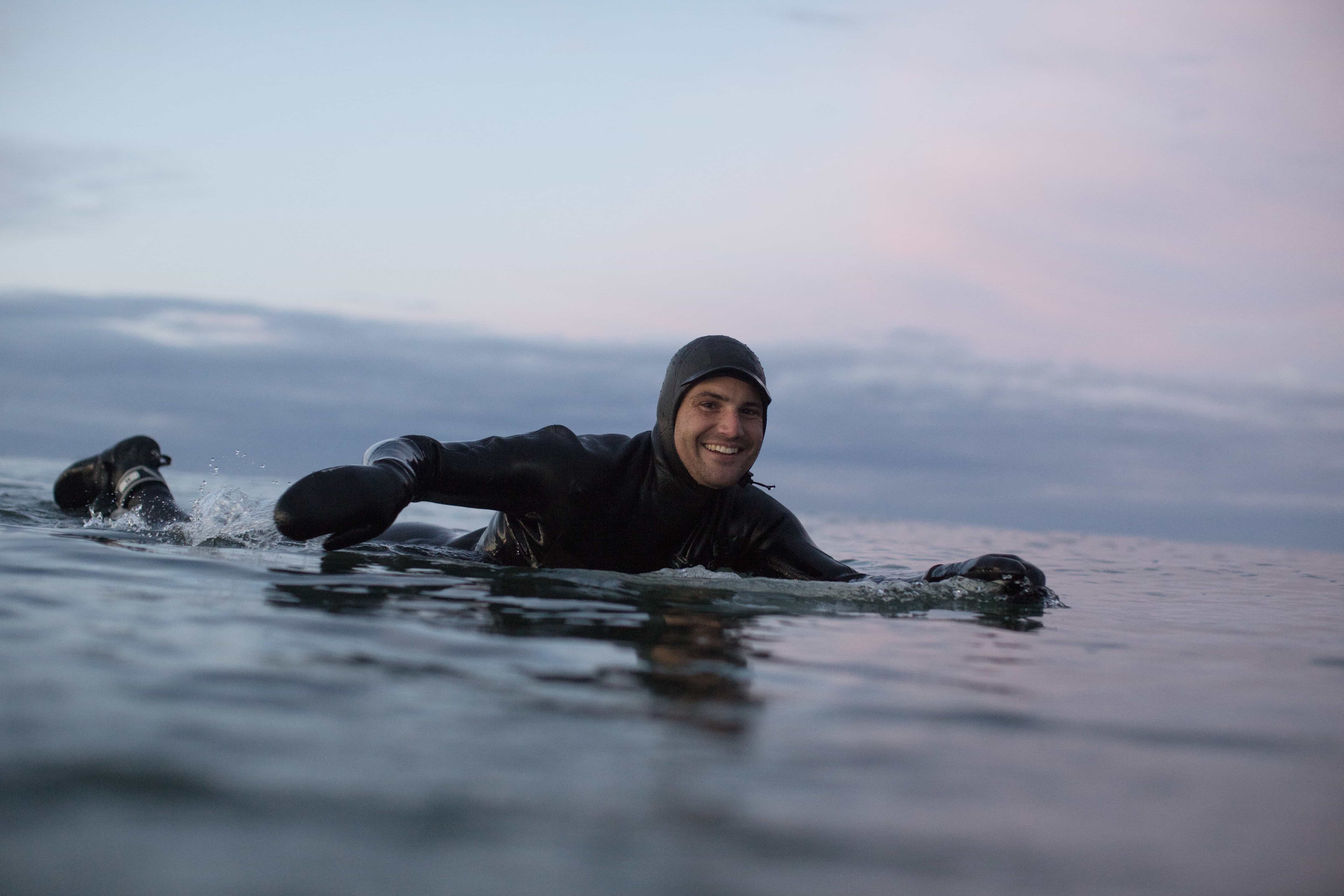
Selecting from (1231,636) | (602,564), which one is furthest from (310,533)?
(1231,636)

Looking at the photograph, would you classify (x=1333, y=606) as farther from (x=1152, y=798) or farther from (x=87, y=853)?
(x=87, y=853)

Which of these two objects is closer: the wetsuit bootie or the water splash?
the water splash

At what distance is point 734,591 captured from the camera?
4.30 m

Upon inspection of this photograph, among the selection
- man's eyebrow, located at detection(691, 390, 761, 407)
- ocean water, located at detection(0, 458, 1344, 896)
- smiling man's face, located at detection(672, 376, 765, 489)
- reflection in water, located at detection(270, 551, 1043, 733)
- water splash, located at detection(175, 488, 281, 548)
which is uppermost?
man's eyebrow, located at detection(691, 390, 761, 407)

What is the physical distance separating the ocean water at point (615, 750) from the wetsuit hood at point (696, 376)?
5.05ft

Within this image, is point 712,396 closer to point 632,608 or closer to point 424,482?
point 424,482

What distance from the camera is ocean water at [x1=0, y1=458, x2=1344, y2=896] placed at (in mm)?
1230

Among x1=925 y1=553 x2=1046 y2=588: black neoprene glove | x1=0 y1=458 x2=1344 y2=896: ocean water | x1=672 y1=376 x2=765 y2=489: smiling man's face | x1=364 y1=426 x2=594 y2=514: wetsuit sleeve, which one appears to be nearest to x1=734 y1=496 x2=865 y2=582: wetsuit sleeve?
x1=672 y1=376 x2=765 y2=489: smiling man's face

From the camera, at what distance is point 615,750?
166 cm

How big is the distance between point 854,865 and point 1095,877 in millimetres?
302

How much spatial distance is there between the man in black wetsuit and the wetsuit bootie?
283cm

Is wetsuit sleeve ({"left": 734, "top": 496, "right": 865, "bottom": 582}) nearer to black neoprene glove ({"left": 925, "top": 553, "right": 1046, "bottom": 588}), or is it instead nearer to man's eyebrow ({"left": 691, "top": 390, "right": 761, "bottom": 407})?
black neoprene glove ({"left": 925, "top": 553, "right": 1046, "bottom": 588})

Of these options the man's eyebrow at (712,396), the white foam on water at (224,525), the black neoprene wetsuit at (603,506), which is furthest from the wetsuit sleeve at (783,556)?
the white foam on water at (224,525)

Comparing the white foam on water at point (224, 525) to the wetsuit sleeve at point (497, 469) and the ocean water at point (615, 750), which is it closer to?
the wetsuit sleeve at point (497, 469)
